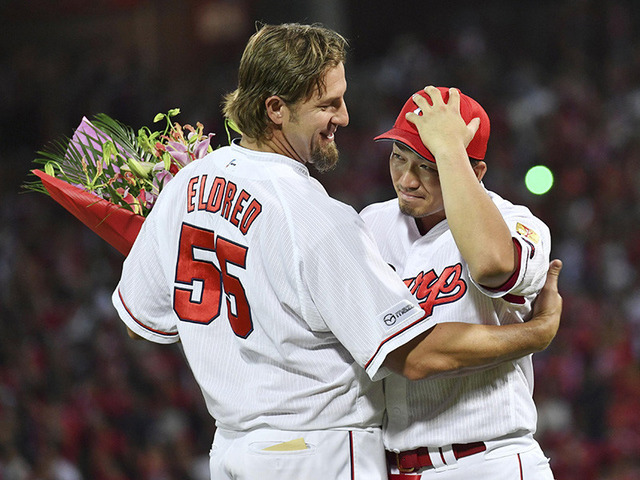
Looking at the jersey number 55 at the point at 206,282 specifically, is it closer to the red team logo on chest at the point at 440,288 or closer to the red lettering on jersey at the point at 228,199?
the red lettering on jersey at the point at 228,199

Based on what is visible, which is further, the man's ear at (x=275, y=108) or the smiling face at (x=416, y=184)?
the smiling face at (x=416, y=184)

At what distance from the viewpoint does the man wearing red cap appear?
198 centimetres

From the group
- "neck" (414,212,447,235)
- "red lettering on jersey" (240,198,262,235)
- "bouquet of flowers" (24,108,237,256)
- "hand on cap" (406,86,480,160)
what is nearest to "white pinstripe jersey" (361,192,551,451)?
"neck" (414,212,447,235)

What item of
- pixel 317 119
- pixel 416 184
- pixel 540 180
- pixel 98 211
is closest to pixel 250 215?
pixel 317 119

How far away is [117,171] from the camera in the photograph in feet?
8.26

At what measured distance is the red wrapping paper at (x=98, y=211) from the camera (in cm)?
243

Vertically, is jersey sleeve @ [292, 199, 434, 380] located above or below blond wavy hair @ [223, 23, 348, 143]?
below

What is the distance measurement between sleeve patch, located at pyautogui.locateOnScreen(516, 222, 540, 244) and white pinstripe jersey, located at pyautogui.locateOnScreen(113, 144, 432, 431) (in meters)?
0.30

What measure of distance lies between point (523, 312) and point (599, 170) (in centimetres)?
553

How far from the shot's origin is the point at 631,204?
685cm

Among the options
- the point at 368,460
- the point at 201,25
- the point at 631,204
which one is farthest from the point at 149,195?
the point at 201,25

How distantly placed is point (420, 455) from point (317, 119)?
2.79 ft

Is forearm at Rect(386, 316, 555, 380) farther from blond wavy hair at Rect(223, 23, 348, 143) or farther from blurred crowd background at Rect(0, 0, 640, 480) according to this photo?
blurred crowd background at Rect(0, 0, 640, 480)

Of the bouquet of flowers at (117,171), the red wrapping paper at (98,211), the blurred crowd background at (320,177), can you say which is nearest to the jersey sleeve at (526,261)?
the bouquet of flowers at (117,171)
